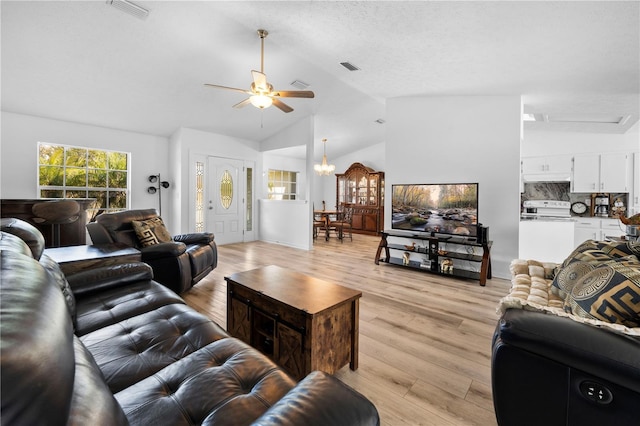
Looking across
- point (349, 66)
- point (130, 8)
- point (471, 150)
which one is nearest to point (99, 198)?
point (130, 8)

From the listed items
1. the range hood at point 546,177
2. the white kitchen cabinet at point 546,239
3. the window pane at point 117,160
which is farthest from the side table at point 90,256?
the range hood at point 546,177

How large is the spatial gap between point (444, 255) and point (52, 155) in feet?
22.2

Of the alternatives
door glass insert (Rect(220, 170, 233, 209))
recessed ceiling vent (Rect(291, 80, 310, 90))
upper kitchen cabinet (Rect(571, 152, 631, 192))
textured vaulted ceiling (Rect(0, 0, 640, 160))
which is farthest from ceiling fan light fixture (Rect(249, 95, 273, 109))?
upper kitchen cabinet (Rect(571, 152, 631, 192))

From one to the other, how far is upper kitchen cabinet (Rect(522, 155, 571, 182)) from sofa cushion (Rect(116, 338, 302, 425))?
6.71m

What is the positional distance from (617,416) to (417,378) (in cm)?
94

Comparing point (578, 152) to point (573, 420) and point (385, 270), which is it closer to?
point (385, 270)

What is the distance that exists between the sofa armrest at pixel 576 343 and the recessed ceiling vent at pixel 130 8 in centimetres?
404

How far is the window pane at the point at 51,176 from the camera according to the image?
4.91 metres

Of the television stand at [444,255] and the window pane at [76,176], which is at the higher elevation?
the window pane at [76,176]

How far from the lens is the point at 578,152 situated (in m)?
5.47

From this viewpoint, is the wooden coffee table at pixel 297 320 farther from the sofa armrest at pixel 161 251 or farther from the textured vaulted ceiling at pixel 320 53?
the textured vaulted ceiling at pixel 320 53

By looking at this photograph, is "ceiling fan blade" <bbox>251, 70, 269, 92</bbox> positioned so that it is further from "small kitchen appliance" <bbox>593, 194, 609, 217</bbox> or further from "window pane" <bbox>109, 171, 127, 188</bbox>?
"small kitchen appliance" <bbox>593, 194, 609, 217</bbox>

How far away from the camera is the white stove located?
569cm

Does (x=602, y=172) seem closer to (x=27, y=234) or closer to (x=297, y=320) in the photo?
(x=297, y=320)
